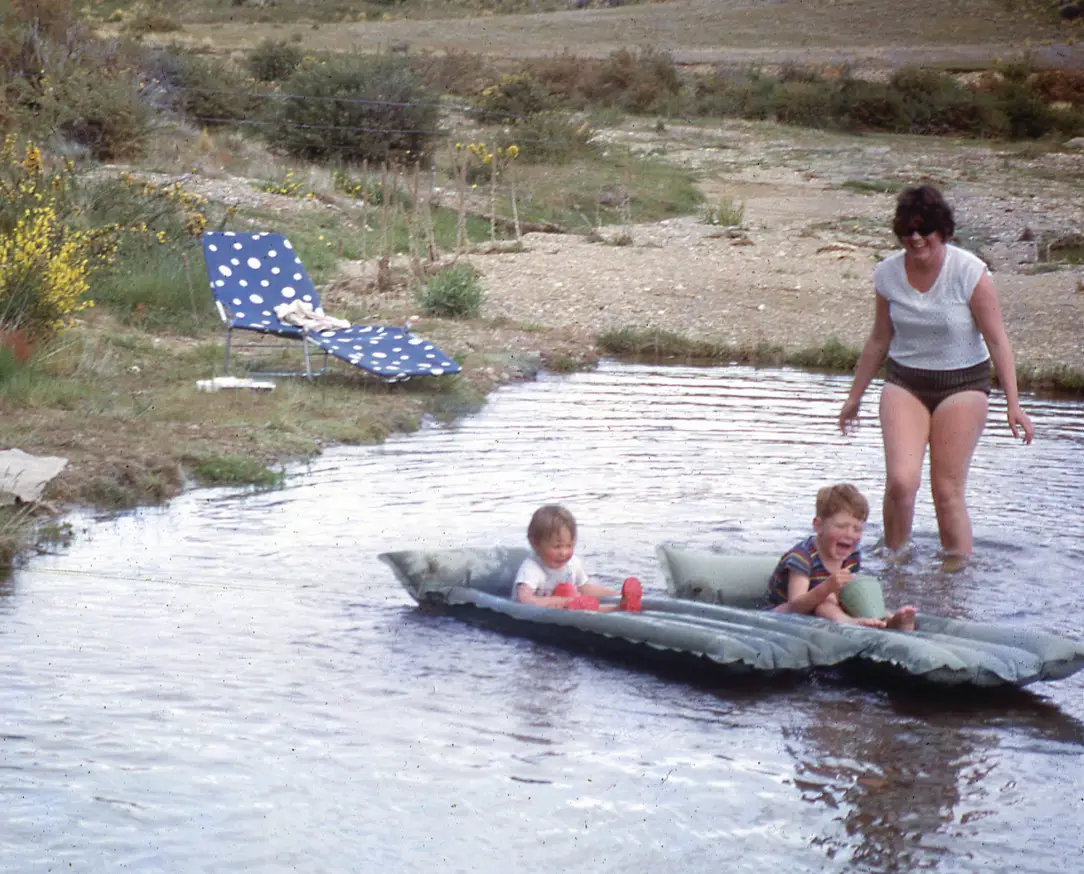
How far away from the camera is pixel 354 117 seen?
27.3m

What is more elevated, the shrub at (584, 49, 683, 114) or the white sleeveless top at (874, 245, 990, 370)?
the shrub at (584, 49, 683, 114)

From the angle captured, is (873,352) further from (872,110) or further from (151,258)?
(872,110)

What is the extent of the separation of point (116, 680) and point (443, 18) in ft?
223

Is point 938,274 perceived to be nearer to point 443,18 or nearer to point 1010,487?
point 1010,487

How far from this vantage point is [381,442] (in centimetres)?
1034

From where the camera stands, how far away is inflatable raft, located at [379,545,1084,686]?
5.64 m

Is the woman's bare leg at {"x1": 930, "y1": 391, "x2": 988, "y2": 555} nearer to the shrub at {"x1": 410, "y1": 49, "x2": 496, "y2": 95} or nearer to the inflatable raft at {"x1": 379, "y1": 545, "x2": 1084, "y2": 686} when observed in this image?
the inflatable raft at {"x1": 379, "y1": 545, "x2": 1084, "y2": 686}

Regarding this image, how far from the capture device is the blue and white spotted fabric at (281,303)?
38.3 feet

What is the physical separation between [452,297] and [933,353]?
29.9ft

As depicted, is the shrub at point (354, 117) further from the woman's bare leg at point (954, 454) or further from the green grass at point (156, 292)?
the woman's bare leg at point (954, 454)

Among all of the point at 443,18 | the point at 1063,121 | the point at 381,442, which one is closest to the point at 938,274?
the point at 381,442

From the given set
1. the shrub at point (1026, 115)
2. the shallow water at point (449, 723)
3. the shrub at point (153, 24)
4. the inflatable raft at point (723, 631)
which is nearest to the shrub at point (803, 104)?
the shrub at point (1026, 115)

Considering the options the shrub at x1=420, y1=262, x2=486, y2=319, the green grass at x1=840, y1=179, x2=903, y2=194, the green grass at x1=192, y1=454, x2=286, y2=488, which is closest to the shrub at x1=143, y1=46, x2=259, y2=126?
the green grass at x1=840, y1=179, x2=903, y2=194

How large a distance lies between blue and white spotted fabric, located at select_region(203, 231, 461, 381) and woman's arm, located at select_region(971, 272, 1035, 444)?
5457 mm
